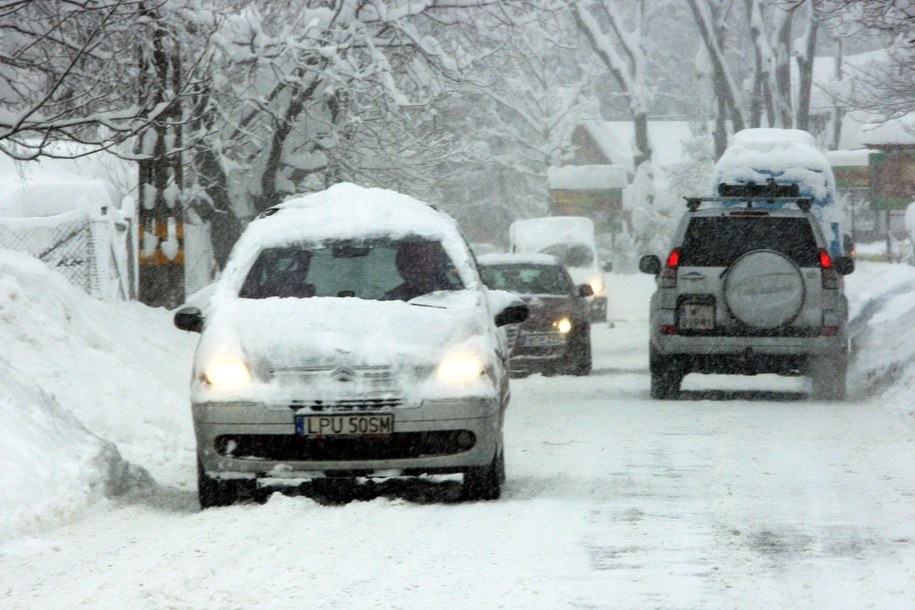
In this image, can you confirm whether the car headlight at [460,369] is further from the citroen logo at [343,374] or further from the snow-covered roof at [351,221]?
the snow-covered roof at [351,221]

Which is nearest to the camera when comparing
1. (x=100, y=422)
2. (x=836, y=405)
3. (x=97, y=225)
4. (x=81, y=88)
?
(x=100, y=422)

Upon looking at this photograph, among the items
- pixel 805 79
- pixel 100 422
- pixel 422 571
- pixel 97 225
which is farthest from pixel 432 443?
pixel 805 79

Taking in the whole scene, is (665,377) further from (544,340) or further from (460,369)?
(460,369)

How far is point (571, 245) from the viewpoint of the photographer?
3569cm

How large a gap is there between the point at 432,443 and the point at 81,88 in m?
8.89

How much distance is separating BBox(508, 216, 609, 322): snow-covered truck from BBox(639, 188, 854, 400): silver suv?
1782 cm

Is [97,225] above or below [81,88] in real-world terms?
below

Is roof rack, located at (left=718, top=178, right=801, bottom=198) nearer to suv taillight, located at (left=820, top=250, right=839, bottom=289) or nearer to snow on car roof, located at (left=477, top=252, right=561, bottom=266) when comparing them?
snow on car roof, located at (left=477, top=252, right=561, bottom=266)

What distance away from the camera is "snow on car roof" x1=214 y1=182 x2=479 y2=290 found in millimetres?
9750

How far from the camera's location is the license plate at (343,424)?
8516 mm

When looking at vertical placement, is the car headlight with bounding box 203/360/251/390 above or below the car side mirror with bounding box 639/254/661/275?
above

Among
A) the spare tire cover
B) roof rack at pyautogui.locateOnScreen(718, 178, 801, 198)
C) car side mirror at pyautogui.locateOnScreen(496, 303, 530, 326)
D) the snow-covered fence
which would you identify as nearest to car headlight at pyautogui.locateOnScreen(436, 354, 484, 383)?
car side mirror at pyautogui.locateOnScreen(496, 303, 530, 326)

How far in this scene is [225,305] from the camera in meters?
9.23

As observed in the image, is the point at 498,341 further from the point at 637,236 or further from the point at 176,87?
the point at 637,236
